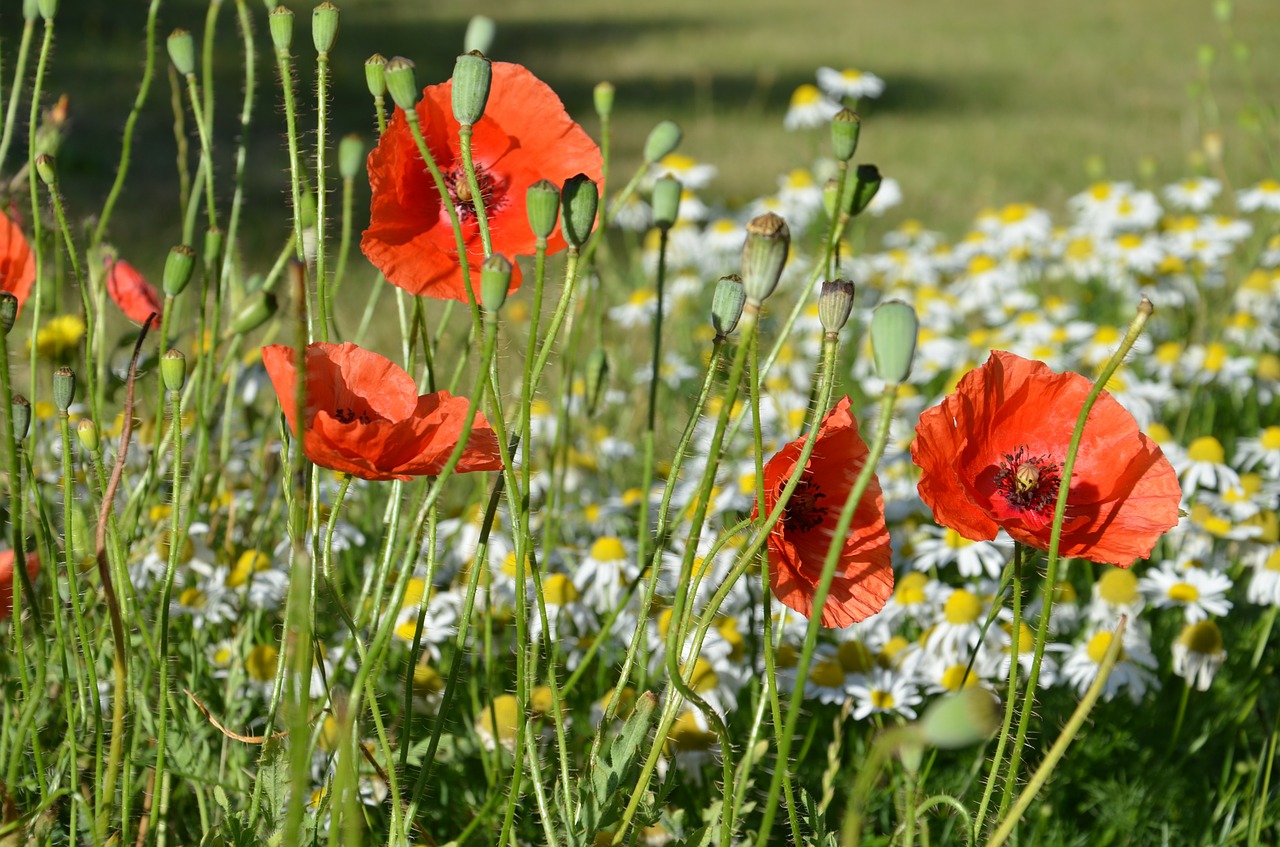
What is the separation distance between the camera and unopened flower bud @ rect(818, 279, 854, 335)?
27.1 inches

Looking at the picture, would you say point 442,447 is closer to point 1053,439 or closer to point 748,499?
point 1053,439

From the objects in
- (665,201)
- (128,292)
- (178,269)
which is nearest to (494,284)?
(178,269)

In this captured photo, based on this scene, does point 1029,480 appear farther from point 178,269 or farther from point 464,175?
point 178,269

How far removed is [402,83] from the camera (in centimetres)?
75

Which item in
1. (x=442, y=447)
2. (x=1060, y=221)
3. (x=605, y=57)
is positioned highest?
(x=605, y=57)

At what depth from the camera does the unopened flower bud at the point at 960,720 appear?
1.69ft

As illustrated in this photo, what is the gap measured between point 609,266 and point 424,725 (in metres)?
2.05

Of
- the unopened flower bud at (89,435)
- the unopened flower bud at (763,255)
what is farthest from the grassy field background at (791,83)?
the unopened flower bud at (763,255)

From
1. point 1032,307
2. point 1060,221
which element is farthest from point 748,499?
point 1060,221

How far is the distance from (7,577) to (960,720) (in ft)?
2.45

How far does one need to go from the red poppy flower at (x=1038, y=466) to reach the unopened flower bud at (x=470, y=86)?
0.31m

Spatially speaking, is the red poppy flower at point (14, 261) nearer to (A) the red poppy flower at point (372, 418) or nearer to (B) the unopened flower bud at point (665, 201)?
(A) the red poppy flower at point (372, 418)

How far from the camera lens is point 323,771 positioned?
3.74ft

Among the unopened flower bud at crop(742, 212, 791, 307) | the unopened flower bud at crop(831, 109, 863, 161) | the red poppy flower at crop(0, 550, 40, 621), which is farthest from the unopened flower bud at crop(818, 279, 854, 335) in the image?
the red poppy flower at crop(0, 550, 40, 621)
